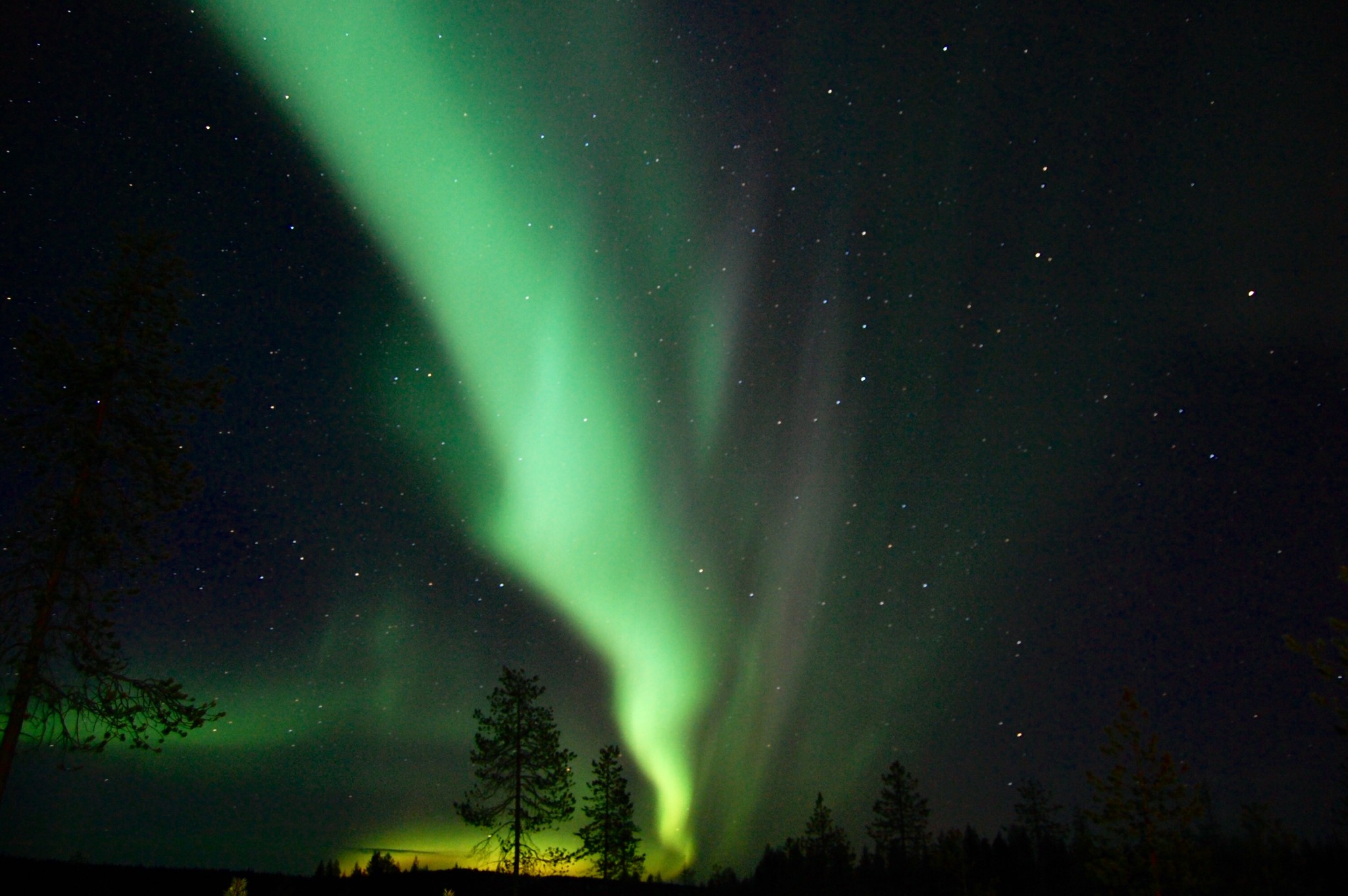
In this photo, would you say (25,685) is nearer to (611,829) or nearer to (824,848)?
(611,829)

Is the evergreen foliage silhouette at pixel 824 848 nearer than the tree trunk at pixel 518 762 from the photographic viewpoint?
No

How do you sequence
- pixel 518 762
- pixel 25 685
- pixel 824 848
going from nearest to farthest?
pixel 25 685 → pixel 518 762 → pixel 824 848

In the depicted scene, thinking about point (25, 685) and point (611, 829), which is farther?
point (611, 829)

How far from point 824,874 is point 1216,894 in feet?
84.2

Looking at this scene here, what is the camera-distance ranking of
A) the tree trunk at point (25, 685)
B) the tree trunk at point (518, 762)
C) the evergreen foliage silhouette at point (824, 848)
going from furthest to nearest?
1. the evergreen foliage silhouette at point (824, 848)
2. the tree trunk at point (518, 762)
3. the tree trunk at point (25, 685)

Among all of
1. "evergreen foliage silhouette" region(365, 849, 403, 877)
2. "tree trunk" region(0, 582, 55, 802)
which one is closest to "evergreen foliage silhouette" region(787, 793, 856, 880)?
"evergreen foliage silhouette" region(365, 849, 403, 877)

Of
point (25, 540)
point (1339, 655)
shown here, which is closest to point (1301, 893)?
point (1339, 655)

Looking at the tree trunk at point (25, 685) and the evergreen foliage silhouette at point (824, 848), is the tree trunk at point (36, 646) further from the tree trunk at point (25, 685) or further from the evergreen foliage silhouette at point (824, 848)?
the evergreen foliage silhouette at point (824, 848)

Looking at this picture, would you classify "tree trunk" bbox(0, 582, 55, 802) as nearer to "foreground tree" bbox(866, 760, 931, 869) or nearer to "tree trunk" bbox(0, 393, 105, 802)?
"tree trunk" bbox(0, 393, 105, 802)

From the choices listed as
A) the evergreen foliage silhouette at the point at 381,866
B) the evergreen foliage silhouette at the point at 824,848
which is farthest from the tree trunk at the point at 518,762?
the evergreen foliage silhouette at the point at 824,848

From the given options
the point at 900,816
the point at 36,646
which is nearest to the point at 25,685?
the point at 36,646

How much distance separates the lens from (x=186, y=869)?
2384cm

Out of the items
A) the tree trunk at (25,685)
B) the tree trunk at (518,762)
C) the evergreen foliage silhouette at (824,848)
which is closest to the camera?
the tree trunk at (25,685)

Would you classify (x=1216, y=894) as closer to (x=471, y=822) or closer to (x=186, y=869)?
(x=471, y=822)
